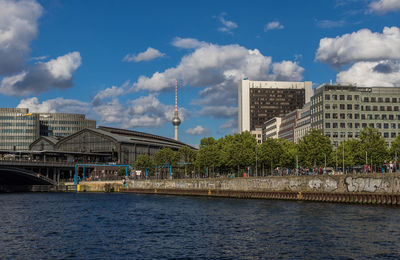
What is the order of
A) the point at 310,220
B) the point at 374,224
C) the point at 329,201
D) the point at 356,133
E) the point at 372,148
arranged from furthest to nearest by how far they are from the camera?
the point at 356,133 → the point at 372,148 → the point at 329,201 → the point at 310,220 → the point at 374,224

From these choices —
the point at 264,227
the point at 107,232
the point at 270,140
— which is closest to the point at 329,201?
the point at 264,227

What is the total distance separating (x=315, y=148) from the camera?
12688 cm

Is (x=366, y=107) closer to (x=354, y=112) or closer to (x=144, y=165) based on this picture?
(x=354, y=112)

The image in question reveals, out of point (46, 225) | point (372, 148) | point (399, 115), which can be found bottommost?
point (46, 225)

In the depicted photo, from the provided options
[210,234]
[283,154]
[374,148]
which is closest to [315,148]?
[374,148]

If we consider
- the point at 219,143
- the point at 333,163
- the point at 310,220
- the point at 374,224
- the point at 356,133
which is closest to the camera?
the point at 374,224

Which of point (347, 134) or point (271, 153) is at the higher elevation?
point (347, 134)

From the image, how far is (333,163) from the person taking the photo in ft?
465

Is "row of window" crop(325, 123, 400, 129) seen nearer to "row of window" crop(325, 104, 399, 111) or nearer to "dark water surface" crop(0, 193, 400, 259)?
"row of window" crop(325, 104, 399, 111)

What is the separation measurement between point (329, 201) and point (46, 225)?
170 ft

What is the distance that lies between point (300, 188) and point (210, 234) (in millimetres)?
51701

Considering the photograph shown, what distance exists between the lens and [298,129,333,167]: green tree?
127062 mm

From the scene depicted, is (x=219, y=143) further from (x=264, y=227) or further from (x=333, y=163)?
(x=264, y=227)

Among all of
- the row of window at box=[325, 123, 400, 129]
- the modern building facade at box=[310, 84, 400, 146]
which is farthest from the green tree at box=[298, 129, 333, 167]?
the row of window at box=[325, 123, 400, 129]
